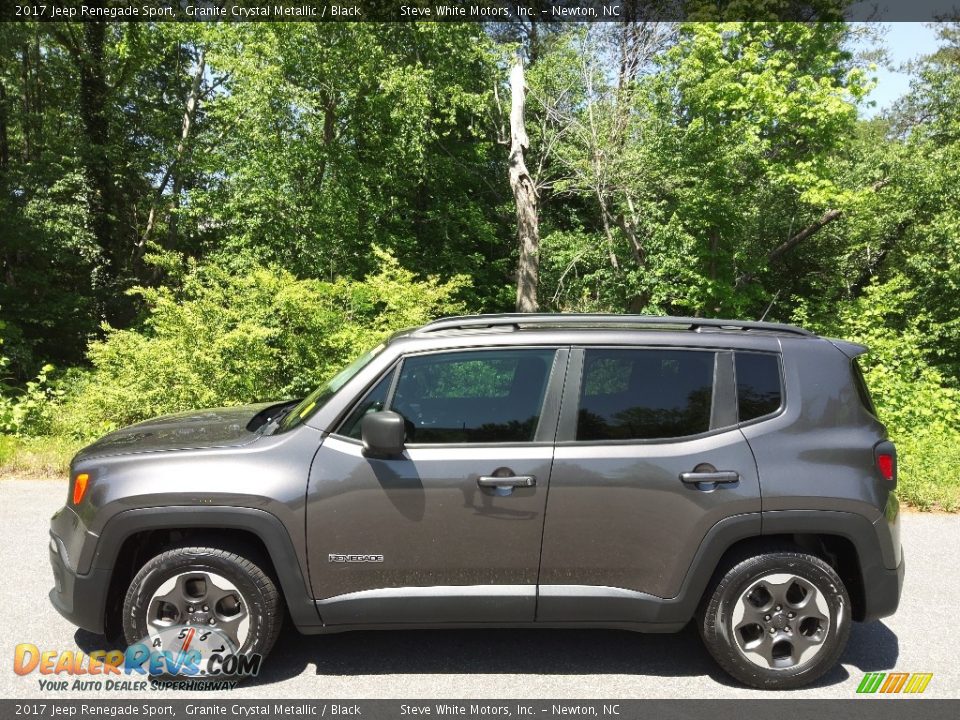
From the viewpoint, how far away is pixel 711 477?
3.60 meters

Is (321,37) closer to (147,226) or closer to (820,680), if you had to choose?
(147,226)

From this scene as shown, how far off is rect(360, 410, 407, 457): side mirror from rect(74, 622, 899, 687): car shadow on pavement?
1.22 m

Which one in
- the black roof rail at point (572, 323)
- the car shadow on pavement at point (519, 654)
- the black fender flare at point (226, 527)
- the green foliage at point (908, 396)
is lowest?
the green foliage at point (908, 396)

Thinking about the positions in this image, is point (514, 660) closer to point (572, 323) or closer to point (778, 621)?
point (778, 621)

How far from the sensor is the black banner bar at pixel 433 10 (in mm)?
16578

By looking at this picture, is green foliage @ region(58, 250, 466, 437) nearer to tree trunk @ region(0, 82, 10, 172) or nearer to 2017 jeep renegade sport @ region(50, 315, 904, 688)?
2017 jeep renegade sport @ region(50, 315, 904, 688)

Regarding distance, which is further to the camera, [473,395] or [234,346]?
[234,346]

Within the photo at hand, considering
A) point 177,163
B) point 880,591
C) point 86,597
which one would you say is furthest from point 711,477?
point 177,163

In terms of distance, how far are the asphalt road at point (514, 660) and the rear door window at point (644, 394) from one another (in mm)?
1221

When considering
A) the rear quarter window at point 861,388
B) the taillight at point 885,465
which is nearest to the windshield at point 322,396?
the rear quarter window at point 861,388

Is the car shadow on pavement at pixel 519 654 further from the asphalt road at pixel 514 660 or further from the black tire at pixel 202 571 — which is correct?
the black tire at pixel 202 571

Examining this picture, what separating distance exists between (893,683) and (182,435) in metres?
3.87

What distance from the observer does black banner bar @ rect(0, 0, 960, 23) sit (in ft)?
54.4

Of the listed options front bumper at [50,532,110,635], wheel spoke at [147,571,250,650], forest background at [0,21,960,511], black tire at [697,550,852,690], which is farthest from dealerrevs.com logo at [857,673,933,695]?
forest background at [0,21,960,511]
